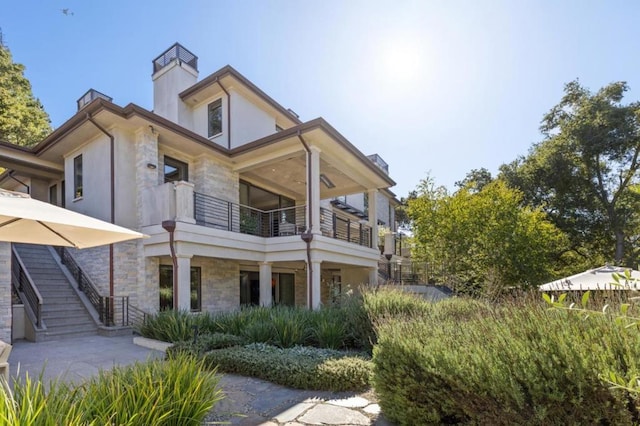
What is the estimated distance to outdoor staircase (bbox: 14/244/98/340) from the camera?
9094 mm

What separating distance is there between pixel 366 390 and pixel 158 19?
37.8 ft

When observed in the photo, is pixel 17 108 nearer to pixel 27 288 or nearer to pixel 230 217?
pixel 27 288

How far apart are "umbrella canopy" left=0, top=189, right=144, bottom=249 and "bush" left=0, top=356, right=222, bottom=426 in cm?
171

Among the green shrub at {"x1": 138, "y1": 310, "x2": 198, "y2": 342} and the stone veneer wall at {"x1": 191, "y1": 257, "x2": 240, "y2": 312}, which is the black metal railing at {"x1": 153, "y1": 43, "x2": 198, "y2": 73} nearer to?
the stone veneer wall at {"x1": 191, "y1": 257, "x2": 240, "y2": 312}

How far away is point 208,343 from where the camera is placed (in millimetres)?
7039

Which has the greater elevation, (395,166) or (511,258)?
(395,166)

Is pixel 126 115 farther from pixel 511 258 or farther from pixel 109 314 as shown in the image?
pixel 511 258

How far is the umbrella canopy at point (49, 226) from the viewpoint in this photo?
394 centimetres

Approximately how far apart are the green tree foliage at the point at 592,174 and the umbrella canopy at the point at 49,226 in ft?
72.0

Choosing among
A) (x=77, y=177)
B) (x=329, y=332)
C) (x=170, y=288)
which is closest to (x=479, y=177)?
(x=170, y=288)

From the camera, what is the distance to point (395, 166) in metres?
26.0

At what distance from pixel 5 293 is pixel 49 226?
3.73 m

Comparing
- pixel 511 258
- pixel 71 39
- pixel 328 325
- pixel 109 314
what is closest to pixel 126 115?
pixel 71 39

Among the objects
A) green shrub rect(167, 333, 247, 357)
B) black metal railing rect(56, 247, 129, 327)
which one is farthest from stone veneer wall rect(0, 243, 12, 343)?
green shrub rect(167, 333, 247, 357)
